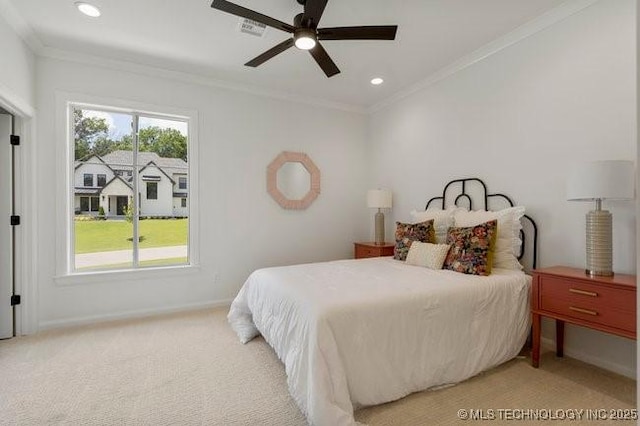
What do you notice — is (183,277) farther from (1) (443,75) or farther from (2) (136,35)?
(1) (443,75)

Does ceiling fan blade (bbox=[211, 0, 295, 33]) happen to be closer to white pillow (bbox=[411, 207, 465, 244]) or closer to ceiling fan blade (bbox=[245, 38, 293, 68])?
ceiling fan blade (bbox=[245, 38, 293, 68])

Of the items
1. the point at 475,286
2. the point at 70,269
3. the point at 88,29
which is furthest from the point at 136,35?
the point at 475,286

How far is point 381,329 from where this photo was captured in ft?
6.03

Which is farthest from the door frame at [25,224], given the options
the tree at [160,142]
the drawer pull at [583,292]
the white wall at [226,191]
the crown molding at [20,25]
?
the drawer pull at [583,292]

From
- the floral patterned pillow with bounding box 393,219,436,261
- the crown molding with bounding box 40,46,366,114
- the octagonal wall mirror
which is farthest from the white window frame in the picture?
the floral patterned pillow with bounding box 393,219,436,261

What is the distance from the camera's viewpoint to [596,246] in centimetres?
206

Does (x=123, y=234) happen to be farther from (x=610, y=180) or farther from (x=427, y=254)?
(x=610, y=180)

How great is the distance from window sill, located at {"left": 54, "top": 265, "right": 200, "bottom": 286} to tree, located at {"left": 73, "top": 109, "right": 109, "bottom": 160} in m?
1.27

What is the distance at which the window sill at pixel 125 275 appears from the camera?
124 inches

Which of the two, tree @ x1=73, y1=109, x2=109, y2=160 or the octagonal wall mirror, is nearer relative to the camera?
tree @ x1=73, y1=109, x2=109, y2=160

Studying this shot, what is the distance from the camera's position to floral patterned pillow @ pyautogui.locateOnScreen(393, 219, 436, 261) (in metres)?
3.08

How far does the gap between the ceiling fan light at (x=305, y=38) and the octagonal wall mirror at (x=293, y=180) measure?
205cm

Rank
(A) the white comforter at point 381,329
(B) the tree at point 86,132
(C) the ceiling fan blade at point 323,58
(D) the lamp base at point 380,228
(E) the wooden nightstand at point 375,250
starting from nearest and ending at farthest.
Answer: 1. (A) the white comforter at point 381,329
2. (C) the ceiling fan blade at point 323,58
3. (B) the tree at point 86,132
4. (E) the wooden nightstand at point 375,250
5. (D) the lamp base at point 380,228

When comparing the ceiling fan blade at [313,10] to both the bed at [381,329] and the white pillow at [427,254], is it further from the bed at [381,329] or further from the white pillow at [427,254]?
the white pillow at [427,254]
